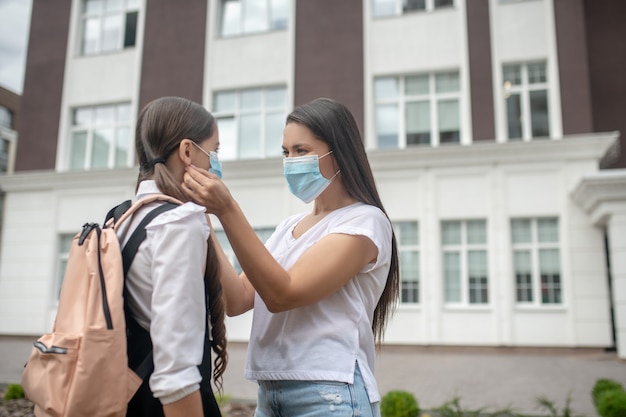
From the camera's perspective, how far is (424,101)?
49.5 ft

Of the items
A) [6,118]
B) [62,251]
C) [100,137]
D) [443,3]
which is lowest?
[62,251]

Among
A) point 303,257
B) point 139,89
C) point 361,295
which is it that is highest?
point 139,89

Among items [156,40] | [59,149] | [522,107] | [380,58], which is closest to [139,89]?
[156,40]

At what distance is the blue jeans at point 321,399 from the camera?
1634mm

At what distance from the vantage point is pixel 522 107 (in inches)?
566

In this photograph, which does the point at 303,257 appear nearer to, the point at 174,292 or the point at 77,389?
the point at 174,292

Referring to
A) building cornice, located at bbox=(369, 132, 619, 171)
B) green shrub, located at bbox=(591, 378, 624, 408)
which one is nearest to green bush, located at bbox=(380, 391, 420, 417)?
green shrub, located at bbox=(591, 378, 624, 408)

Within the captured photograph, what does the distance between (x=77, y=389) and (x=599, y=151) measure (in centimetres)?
1402

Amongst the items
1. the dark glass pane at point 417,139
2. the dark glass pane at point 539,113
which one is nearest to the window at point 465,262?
the dark glass pane at point 417,139

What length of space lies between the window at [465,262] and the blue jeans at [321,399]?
12.7 meters

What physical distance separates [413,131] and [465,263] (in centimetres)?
385

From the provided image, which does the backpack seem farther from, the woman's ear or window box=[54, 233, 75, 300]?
window box=[54, 233, 75, 300]

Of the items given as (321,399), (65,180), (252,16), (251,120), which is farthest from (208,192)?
(65,180)

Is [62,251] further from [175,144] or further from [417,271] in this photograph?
[175,144]
